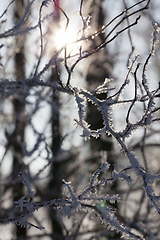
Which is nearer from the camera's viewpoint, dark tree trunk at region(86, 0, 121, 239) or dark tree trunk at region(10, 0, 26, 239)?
dark tree trunk at region(10, 0, 26, 239)

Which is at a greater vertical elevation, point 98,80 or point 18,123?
point 98,80

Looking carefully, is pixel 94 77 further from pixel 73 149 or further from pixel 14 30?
pixel 14 30

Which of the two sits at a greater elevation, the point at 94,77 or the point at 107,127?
the point at 94,77

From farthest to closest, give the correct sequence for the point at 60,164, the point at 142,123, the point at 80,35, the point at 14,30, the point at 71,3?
the point at 60,164 → the point at 71,3 → the point at 14,30 → the point at 80,35 → the point at 142,123

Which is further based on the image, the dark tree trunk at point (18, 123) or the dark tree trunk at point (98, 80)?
the dark tree trunk at point (98, 80)

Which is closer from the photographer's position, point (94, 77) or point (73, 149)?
point (73, 149)

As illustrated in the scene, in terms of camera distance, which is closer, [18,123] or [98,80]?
[18,123]

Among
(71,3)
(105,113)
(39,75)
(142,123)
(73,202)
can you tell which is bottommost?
(73,202)

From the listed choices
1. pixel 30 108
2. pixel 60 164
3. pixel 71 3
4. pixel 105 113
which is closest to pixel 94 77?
pixel 71 3

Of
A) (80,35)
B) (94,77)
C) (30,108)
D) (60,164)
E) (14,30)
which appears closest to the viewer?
(80,35)

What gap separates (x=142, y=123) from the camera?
116cm

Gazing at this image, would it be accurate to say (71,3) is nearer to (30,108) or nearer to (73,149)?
(30,108)

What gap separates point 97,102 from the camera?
1.24m

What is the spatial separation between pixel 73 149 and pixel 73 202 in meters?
1.68
